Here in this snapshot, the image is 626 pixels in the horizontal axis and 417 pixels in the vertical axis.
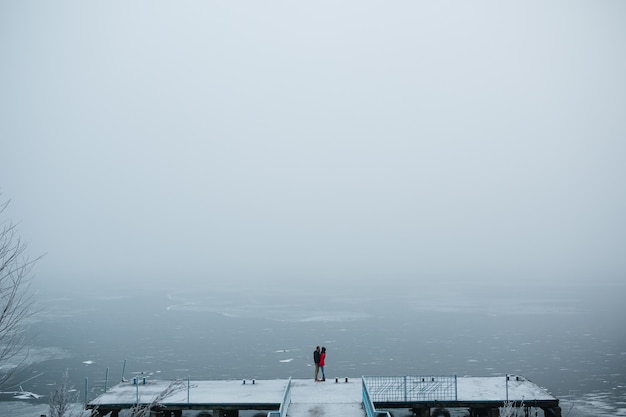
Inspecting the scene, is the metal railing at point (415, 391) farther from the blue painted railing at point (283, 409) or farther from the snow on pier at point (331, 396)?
the blue painted railing at point (283, 409)

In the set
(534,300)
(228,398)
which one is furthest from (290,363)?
(534,300)

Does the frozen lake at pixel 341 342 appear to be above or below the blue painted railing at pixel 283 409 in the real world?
below

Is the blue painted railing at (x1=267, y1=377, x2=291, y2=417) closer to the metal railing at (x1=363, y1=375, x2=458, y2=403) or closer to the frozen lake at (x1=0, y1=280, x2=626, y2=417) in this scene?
the metal railing at (x1=363, y1=375, x2=458, y2=403)

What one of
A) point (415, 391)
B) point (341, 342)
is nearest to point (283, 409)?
point (415, 391)

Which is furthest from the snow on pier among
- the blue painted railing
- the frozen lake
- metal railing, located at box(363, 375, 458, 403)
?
the frozen lake

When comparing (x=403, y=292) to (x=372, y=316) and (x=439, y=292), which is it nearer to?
(x=439, y=292)

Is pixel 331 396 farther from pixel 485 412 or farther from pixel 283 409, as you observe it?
pixel 485 412

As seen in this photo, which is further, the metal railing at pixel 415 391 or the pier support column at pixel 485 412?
the pier support column at pixel 485 412

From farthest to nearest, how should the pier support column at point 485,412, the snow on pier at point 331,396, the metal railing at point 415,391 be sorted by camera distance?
the pier support column at point 485,412
the metal railing at point 415,391
the snow on pier at point 331,396

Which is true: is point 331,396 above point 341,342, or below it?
above

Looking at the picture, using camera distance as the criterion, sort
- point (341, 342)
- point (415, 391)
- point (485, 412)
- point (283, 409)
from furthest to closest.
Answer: point (341, 342) < point (415, 391) < point (485, 412) < point (283, 409)

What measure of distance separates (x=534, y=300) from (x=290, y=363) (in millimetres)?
86646

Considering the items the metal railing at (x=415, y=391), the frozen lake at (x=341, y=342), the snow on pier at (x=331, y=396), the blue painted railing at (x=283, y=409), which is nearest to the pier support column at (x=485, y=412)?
the snow on pier at (x=331, y=396)

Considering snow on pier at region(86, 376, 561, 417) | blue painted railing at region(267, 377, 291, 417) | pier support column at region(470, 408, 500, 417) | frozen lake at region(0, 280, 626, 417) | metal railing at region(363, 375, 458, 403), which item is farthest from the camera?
frozen lake at region(0, 280, 626, 417)
